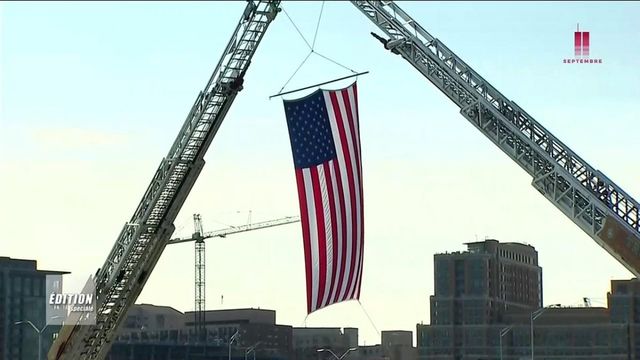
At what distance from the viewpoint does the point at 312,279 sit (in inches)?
2048

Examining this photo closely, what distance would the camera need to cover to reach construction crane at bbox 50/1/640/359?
4981cm

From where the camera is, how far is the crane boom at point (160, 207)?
198ft

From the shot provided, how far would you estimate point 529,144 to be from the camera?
51.0 metres

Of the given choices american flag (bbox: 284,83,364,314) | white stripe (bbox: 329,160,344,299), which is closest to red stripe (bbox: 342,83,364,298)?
american flag (bbox: 284,83,364,314)

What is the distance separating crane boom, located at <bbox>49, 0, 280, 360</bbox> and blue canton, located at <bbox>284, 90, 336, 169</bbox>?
7696mm

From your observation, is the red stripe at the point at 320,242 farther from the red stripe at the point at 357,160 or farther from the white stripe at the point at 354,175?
the red stripe at the point at 357,160

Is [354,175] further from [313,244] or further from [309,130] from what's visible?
[313,244]

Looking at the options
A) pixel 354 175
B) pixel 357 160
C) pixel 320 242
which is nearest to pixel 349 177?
pixel 354 175

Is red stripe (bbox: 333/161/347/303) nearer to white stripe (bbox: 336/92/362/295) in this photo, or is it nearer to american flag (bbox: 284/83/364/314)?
american flag (bbox: 284/83/364/314)

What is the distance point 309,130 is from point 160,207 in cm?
1109

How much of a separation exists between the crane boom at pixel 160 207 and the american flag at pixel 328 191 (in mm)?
7804

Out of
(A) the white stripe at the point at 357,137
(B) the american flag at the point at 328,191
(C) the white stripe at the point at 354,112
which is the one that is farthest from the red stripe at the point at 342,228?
(C) the white stripe at the point at 354,112

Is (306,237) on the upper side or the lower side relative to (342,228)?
lower

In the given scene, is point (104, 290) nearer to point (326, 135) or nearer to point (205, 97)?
point (205, 97)
